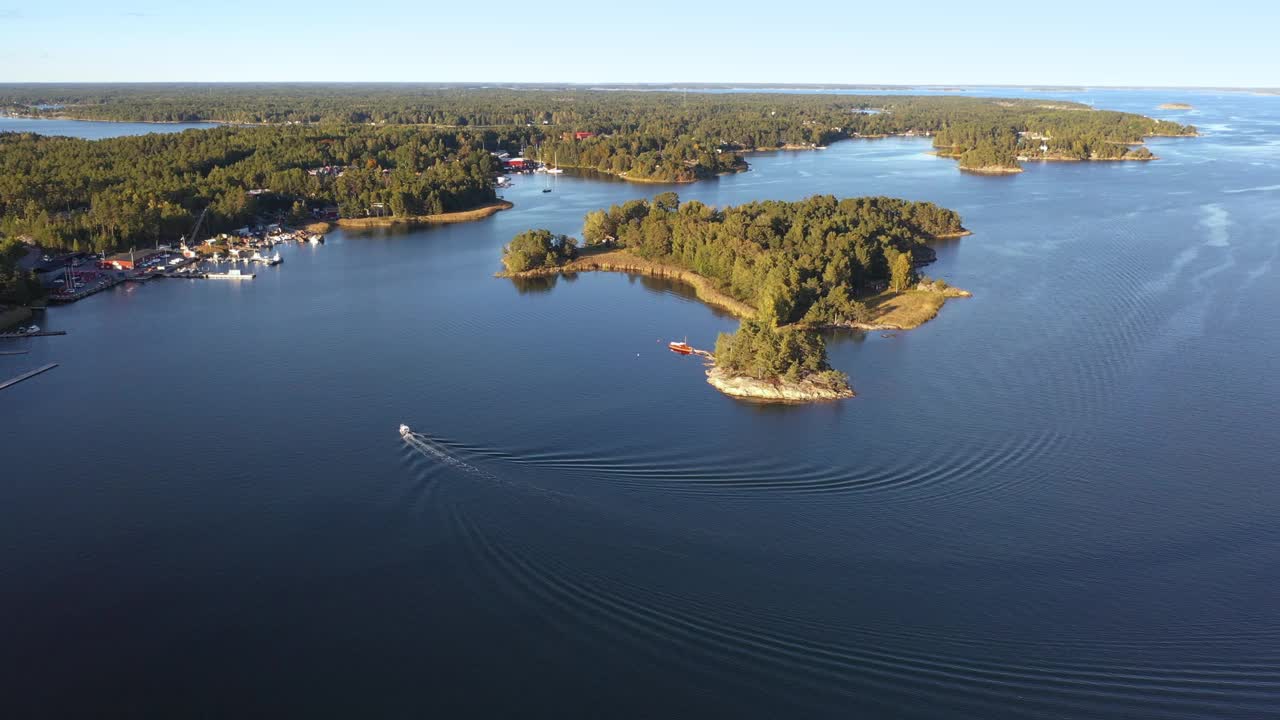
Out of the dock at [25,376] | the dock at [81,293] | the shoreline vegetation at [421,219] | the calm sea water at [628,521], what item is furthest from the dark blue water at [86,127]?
the calm sea water at [628,521]

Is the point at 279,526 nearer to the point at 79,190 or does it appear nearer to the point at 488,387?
the point at 488,387

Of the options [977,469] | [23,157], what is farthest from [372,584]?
[23,157]

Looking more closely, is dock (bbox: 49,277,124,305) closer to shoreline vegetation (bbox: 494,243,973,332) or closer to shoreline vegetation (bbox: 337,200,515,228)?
shoreline vegetation (bbox: 494,243,973,332)

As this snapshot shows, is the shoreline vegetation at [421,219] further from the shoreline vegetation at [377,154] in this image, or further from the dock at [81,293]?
the dock at [81,293]

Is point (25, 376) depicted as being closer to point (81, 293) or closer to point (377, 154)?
point (81, 293)

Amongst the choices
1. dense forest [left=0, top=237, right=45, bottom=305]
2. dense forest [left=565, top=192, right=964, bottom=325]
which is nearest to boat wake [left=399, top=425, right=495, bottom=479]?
dense forest [left=565, top=192, right=964, bottom=325]

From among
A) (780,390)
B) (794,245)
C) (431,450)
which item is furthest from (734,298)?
(431,450)

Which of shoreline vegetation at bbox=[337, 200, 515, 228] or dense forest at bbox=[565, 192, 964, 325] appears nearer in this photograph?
dense forest at bbox=[565, 192, 964, 325]
